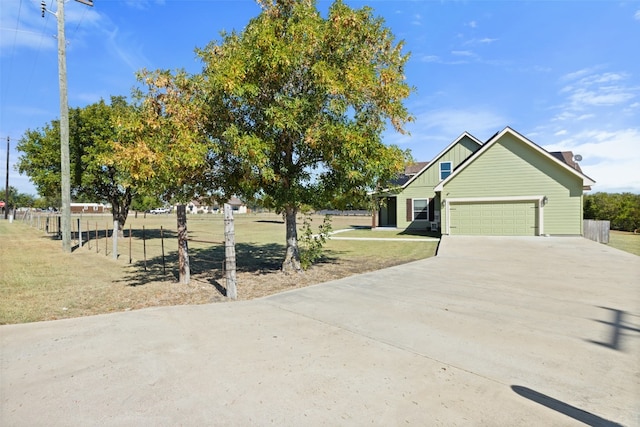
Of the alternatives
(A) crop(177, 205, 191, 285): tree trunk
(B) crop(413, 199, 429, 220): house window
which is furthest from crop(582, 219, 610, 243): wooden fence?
(A) crop(177, 205, 191, 285): tree trunk

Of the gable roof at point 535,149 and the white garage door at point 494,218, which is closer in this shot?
the gable roof at point 535,149

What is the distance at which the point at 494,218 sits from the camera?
779 inches

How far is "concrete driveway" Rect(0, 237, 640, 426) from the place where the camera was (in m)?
2.88

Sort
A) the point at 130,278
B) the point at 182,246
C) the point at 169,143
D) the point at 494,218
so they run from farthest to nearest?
1. the point at 494,218
2. the point at 130,278
3. the point at 182,246
4. the point at 169,143

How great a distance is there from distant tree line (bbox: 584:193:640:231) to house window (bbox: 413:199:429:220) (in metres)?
12.1

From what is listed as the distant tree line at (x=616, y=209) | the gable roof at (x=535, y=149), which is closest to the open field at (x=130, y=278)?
the gable roof at (x=535, y=149)

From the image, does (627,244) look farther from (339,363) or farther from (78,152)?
(78,152)

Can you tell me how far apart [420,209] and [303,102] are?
2005 cm

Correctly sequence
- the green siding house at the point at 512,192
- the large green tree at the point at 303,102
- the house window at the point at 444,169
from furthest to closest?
1. the house window at the point at 444,169
2. the green siding house at the point at 512,192
3. the large green tree at the point at 303,102

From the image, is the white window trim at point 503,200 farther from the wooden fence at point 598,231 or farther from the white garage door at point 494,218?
the wooden fence at point 598,231

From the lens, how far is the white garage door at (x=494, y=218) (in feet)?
62.1

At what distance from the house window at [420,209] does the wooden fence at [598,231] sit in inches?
385

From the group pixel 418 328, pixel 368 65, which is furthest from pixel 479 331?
pixel 368 65

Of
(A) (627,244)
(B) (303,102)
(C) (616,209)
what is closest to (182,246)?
(B) (303,102)
